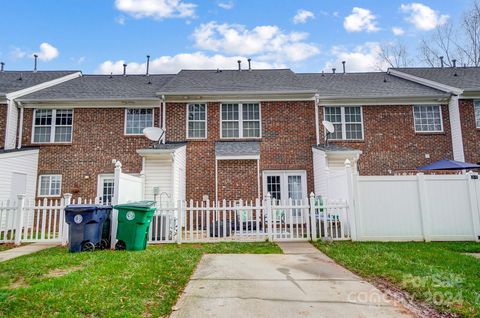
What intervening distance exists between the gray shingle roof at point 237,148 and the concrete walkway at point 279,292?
6.65 metres

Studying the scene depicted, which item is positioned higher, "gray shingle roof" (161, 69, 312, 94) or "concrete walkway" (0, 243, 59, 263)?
"gray shingle roof" (161, 69, 312, 94)

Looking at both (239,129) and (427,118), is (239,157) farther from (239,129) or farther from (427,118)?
Result: (427,118)

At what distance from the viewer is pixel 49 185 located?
13.8m

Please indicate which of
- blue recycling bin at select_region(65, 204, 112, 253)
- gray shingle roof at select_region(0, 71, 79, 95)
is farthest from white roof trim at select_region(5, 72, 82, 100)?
blue recycling bin at select_region(65, 204, 112, 253)

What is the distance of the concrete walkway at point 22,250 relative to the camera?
732 centimetres

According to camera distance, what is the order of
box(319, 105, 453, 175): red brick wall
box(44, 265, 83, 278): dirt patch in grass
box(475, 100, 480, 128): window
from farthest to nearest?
box(475, 100, 480, 128): window, box(319, 105, 453, 175): red brick wall, box(44, 265, 83, 278): dirt patch in grass

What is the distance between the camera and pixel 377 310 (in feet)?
12.5

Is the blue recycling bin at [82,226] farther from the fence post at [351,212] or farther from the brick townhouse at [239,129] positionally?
the fence post at [351,212]

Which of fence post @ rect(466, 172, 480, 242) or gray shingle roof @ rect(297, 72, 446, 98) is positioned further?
gray shingle roof @ rect(297, 72, 446, 98)

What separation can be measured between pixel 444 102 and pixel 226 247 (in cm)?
1316

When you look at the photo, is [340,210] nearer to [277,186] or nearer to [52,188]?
[277,186]

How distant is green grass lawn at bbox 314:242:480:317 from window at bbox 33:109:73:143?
1256 centimetres

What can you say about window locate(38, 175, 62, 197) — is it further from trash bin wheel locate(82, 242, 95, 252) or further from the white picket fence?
trash bin wheel locate(82, 242, 95, 252)

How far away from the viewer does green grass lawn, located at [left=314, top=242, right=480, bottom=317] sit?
13.5 feet
